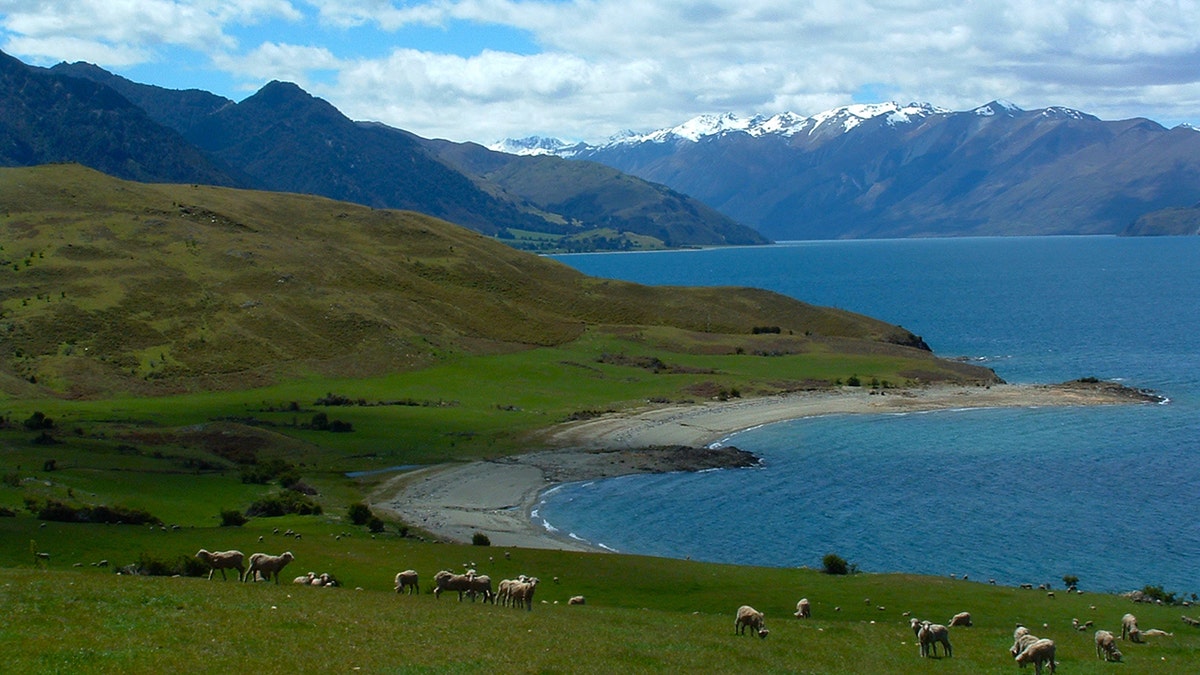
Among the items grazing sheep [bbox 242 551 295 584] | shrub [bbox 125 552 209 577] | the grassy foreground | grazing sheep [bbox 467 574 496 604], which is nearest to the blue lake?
the grassy foreground

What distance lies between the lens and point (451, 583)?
3394cm

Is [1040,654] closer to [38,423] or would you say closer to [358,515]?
[358,515]

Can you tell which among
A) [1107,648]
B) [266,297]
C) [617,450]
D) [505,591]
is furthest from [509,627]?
[266,297]

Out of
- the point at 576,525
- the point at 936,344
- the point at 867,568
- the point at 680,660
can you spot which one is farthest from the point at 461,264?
the point at 680,660

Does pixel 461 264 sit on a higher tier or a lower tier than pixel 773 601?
higher

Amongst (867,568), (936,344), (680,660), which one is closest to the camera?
(680,660)

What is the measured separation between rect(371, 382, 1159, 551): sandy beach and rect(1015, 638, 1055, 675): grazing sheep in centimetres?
3428

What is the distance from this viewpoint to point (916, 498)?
2817 inches

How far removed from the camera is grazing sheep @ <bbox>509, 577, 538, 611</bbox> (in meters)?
32.8

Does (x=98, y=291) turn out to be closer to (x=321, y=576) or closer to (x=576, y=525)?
(x=576, y=525)

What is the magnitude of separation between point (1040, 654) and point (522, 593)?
15.1m

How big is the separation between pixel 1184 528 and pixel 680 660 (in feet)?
161

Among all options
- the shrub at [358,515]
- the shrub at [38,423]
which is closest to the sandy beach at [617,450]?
the shrub at [358,515]

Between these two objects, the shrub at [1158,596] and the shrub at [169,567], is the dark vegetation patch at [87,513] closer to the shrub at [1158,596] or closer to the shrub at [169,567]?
the shrub at [169,567]
